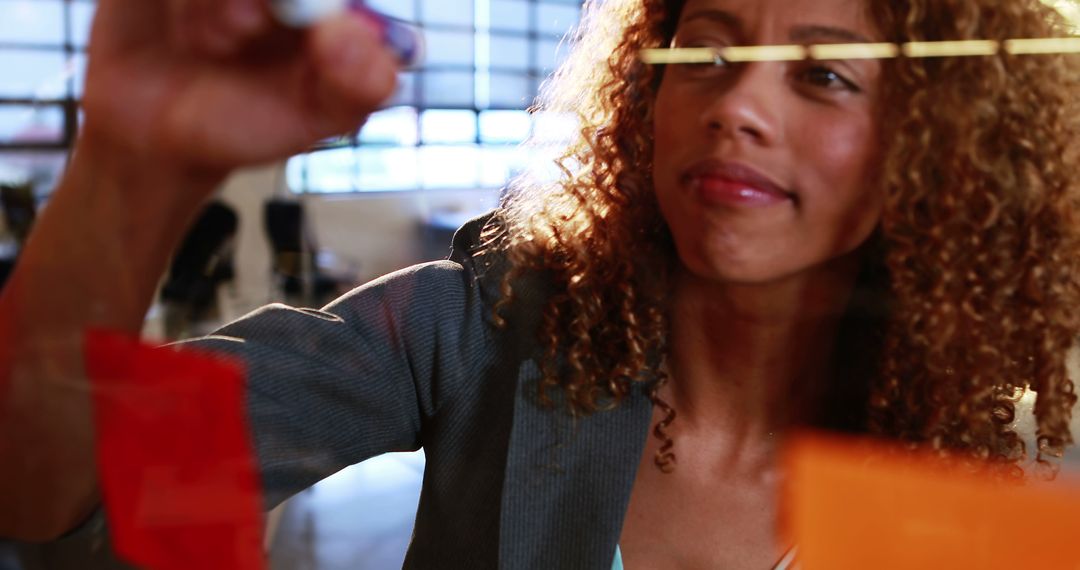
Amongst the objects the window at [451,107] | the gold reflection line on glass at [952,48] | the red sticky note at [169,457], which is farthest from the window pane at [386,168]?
the gold reflection line on glass at [952,48]

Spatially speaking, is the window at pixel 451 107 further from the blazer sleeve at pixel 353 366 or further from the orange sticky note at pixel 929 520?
the orange sticky note at pixel 929 520

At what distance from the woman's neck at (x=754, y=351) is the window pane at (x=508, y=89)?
0.14 meters

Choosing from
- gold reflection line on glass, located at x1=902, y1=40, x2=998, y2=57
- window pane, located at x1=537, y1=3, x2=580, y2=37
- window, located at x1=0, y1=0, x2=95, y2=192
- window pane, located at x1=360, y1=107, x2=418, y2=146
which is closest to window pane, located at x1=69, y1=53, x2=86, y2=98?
window, located at x1=0, y1=0, x2=95, y2=192

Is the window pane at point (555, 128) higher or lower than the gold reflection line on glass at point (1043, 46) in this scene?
lower

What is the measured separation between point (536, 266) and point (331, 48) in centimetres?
37

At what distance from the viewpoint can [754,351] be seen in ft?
1.59

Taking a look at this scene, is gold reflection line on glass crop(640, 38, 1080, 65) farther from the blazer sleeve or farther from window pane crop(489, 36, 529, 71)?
the blazer sleeve

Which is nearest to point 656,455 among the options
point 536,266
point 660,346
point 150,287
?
point 660,346

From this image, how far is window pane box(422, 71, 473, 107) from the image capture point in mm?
360

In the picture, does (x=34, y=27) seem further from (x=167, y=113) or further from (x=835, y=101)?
(x=835, y=101)

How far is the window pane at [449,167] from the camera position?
1.28 ft

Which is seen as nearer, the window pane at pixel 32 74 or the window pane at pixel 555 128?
the window pane at pixel 32 74

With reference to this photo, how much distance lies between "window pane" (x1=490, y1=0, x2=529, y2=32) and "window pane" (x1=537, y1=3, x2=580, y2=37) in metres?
0.02

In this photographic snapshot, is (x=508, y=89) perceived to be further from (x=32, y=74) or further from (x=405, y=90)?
(x=32, y=74)
